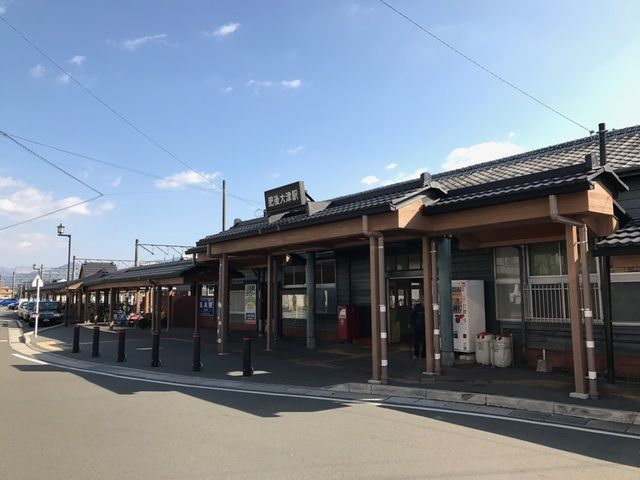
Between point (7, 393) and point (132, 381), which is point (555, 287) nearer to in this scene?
point (132, 381)

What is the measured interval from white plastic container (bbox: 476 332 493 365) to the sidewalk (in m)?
0.31

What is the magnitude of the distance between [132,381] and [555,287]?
10.3 meters

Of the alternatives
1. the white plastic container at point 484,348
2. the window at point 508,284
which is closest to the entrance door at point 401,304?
the window at point 508,284

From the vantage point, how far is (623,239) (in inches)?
379

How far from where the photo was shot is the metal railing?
1199 centimetres

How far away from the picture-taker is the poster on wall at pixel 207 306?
96.4ft

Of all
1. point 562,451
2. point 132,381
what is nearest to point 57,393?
point 132,381

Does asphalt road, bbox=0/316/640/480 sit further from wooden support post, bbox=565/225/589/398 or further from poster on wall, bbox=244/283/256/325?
poster on wall, bbox=244/283/256/325

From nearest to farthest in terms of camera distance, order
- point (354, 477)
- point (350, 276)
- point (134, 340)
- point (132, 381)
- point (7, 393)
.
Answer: point (354, 477) → point (7, 393) → point (132, 381) → point (350, 276) → point (134, 340)

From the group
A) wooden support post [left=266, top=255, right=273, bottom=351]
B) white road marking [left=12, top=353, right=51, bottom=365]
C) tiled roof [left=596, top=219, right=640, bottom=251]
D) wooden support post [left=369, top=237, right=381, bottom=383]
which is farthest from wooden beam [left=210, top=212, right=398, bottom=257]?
white road marking [left=12, top=353, right=51, bottom=365]

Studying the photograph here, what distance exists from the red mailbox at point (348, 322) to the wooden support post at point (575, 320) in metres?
9.63

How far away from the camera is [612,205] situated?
9625 mm

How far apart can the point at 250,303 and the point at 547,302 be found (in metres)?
14.6

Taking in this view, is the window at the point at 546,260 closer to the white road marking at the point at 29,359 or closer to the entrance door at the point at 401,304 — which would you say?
the entrance door at the point at 401,304
